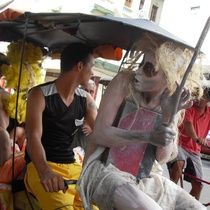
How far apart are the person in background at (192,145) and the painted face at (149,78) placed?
2.92 meters

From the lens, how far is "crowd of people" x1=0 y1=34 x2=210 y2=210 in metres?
2.25

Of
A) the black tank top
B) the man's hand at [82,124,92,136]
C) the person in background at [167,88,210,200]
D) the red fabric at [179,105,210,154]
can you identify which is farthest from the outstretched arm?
the red fabric at [179,105,210,154]

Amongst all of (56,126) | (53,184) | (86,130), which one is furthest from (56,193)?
(86,130)

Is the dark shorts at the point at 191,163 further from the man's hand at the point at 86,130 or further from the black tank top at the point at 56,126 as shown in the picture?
the black tank top at the point at 56,126

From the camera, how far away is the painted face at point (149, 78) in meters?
2.46

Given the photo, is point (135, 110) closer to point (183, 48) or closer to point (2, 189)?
point (183, 48)

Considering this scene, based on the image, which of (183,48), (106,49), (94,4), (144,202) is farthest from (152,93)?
(94,4)

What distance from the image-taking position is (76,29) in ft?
10.2

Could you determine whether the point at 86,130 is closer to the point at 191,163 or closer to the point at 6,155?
the point at 6,155

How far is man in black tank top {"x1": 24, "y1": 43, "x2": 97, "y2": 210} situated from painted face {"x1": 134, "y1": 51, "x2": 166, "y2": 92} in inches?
30.6

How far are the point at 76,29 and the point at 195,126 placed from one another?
3004mm

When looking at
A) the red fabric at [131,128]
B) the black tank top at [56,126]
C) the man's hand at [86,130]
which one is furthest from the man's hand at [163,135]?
the man's hand at [86,130]

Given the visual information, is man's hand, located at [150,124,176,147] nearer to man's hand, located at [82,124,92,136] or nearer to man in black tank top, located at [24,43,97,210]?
man in black tank top, located at [24,43,97,210]

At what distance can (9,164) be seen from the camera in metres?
3.13
